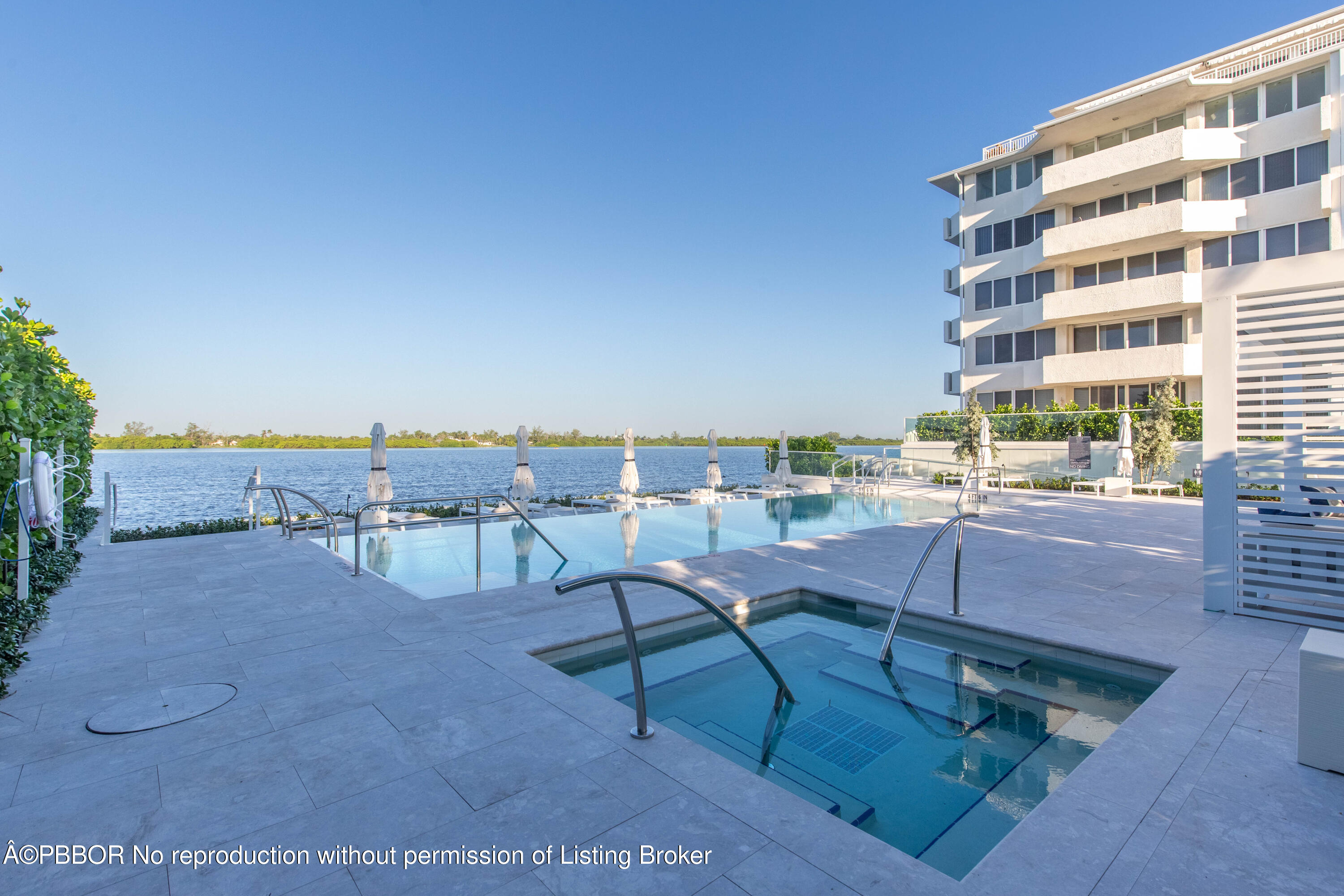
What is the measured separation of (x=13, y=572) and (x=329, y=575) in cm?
255

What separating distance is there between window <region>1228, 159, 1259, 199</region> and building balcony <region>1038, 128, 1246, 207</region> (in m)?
0.37

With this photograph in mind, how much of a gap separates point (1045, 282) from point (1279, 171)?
730 centimetres

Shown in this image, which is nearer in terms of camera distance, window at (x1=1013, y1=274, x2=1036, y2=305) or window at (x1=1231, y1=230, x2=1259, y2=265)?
window at (x1=1231, y1=230, x2=1259, y2=265)

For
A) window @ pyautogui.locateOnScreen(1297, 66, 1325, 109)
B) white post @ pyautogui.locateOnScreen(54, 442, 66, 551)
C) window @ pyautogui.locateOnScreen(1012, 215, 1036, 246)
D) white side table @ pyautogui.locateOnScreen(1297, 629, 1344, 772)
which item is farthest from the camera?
window @ pyautogui.locateOnScreen(1012, 215, 1036, 246)

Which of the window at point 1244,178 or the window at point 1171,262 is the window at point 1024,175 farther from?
the window at point 1244,178

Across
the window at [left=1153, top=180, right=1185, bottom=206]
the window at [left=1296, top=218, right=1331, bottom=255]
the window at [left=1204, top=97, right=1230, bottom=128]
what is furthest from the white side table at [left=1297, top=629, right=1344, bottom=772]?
the window at [left=1204, top=97, right=1230, bottom=128]

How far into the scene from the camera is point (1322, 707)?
8.98ft

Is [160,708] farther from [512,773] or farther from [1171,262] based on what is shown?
[1171,262]

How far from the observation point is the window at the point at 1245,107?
66.3 ft

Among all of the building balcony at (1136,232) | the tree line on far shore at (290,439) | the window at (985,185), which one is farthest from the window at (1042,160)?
the tree line on far shore at (290,439)

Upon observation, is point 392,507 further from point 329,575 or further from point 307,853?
point 307,853

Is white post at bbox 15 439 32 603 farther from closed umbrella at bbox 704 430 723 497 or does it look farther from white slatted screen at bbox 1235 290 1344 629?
closed umbrella at bbox 704 430 723 497

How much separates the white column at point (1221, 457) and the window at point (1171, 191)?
21669 millimetres

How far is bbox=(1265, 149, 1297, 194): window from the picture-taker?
19.5 meters
